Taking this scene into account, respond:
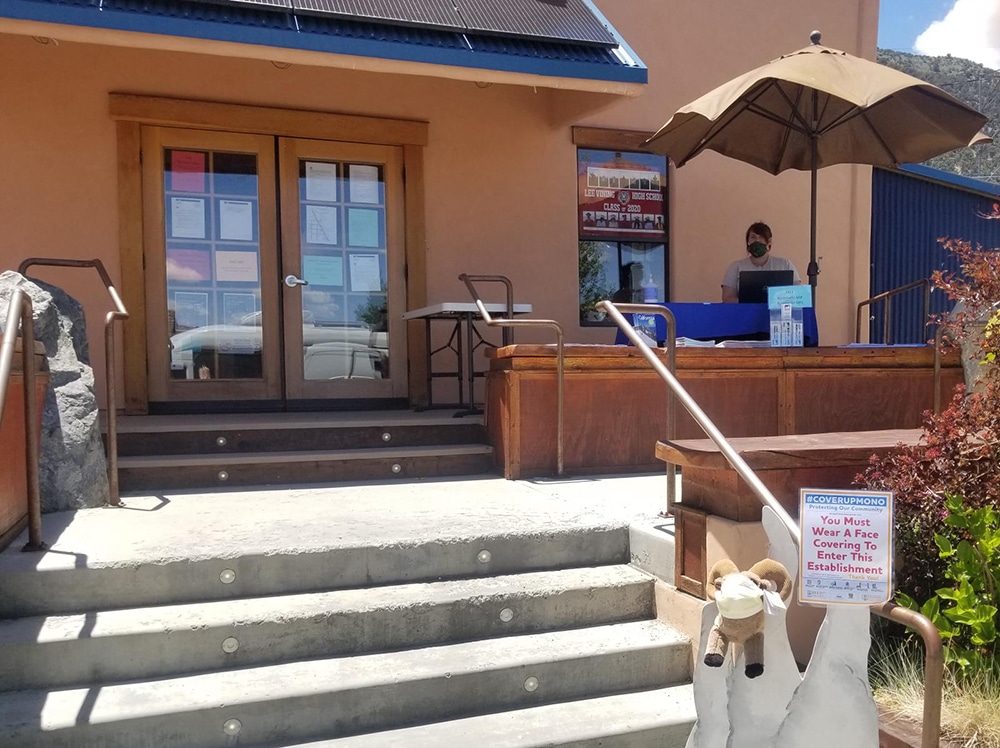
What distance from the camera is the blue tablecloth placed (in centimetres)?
549

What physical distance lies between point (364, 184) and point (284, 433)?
2511 mm

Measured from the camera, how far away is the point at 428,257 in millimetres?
6668

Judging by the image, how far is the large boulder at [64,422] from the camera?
3898 mm

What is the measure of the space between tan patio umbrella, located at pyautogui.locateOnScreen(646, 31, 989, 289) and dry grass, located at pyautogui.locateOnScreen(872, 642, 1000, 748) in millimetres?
3258

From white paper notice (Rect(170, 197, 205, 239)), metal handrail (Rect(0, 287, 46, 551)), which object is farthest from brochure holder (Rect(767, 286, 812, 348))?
white paper notice (Rect(170, 197, 205, 239))

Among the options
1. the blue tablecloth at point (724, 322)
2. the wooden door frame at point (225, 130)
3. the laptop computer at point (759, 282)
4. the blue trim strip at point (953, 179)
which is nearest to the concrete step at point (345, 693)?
the blue tablecloth at point (724, 322)

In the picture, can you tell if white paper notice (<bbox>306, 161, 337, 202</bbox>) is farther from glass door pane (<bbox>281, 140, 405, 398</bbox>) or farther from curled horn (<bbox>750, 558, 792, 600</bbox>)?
curled horn (<bbox>750, 558, 792, 600</bbox>)

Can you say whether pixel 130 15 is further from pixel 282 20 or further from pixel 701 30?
pixel 701 30

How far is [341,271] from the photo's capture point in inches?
256

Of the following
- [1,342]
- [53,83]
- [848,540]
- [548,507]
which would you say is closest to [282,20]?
[53,83]

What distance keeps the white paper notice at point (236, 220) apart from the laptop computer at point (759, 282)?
3880 mm

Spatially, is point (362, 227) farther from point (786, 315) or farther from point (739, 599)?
point (739, 599)

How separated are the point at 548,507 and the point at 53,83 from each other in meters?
4.88

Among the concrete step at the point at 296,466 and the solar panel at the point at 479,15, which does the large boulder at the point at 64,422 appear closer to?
the concrete step at the point at 296,466
